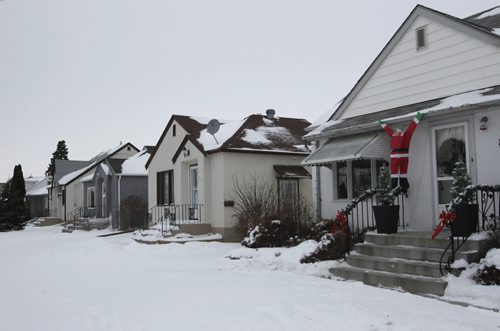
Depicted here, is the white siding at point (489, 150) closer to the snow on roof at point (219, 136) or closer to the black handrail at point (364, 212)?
the black handrail at point (364, 212)

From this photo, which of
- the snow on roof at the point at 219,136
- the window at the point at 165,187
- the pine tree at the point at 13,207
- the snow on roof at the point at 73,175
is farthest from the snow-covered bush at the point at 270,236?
the pine tree at the point at 13,207

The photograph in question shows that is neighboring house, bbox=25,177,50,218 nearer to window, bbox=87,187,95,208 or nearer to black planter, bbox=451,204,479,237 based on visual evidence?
window, bbox=87,187,95,208

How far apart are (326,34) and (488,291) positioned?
11428mm

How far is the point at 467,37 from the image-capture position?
34.7 ft

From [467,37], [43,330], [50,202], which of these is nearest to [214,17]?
[467,37]

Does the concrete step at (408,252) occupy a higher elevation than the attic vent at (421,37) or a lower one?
lower

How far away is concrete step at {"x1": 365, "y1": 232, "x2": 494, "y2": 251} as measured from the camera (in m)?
7.96

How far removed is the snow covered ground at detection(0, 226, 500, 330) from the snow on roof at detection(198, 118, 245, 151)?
646 cm

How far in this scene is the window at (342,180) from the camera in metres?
13.2

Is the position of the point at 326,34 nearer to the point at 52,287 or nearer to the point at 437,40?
the point at 437,40

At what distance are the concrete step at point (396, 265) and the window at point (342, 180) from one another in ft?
11.6

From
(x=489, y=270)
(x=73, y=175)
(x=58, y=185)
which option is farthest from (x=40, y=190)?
(x=489, y=270)

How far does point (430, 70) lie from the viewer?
1130 cm

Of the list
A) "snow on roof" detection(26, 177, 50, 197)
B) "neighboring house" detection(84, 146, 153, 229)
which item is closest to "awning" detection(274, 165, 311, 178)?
"neighboring house" detection(84, 146, 153, 229)
